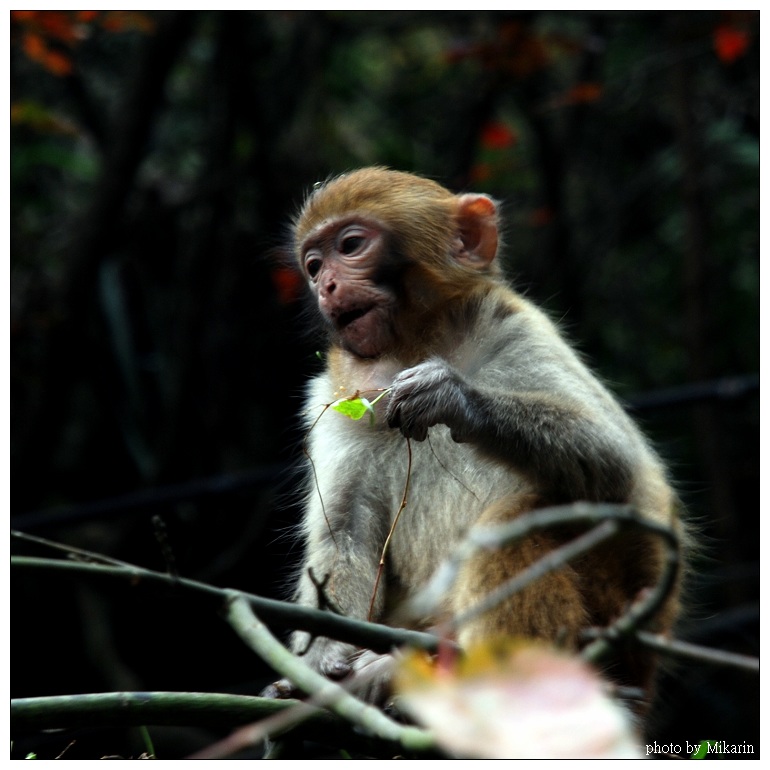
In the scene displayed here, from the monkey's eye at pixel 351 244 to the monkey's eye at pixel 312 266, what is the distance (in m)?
0.14

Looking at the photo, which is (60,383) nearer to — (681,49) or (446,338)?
(446,338)

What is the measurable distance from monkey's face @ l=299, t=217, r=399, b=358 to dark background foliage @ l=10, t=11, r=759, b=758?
3.46 meters

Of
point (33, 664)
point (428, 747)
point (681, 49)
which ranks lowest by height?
point (33, 664)

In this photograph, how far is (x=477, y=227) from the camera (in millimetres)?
4797

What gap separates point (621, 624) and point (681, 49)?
863 cm

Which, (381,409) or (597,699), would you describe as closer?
(597,699)

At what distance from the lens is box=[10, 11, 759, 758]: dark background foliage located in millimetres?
8664

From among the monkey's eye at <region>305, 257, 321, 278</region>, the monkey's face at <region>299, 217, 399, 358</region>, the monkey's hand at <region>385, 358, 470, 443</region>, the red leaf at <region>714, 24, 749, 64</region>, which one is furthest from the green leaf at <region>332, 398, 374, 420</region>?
the red leaf at <region>714, 24, 749, 64</region>

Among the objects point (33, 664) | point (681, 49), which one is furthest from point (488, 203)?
point (33, 664)

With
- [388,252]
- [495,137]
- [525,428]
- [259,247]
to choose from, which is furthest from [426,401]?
[495,137]

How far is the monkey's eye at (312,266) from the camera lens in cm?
464

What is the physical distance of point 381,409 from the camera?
443 cm

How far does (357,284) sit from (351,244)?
0.25 meters

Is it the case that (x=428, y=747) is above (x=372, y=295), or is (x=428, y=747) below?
below
